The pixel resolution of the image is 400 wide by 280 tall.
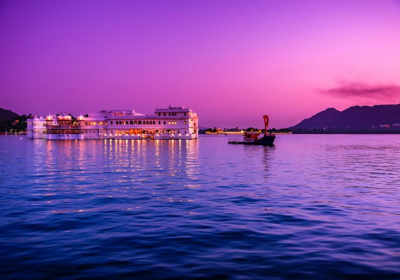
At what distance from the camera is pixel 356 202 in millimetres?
16859

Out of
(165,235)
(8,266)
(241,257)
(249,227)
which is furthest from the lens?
(249,227)

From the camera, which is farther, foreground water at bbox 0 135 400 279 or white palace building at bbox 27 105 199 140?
white palace building at bbox 27 105 199 140

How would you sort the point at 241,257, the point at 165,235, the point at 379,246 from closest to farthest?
1. the point at 241,257
2. the point at 379,246
3. the point at 165,235

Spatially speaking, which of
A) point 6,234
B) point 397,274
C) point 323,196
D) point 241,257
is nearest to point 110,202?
point 6,234

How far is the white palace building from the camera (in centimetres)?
12169

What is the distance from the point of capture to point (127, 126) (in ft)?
417

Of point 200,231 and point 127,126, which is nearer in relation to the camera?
point 200,231

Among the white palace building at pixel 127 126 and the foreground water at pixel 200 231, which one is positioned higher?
the white palace building at pixel 127 126

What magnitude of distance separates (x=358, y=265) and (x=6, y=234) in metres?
10.4

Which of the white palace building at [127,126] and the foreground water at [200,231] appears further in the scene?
the white palace building at [127,126]

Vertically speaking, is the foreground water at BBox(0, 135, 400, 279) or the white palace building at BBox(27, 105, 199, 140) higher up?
the white palace building at BBox(27, 105, 199, 140)

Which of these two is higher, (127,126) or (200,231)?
(127,126)

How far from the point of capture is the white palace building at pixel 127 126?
399 feet

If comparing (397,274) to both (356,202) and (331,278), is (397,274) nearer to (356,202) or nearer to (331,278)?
(331,278)
